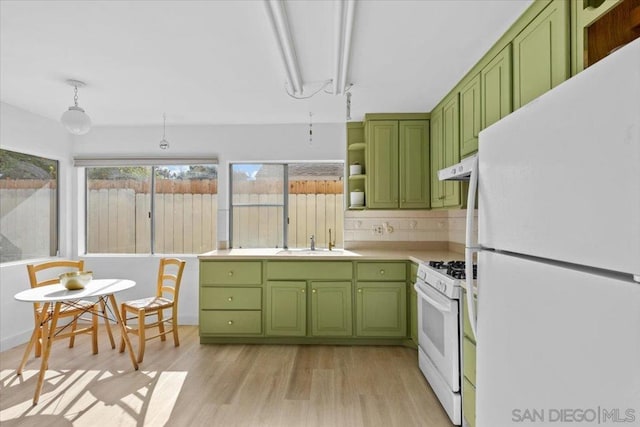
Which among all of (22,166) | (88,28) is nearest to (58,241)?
(22,166)

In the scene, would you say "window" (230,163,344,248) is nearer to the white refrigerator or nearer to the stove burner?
the stove burner

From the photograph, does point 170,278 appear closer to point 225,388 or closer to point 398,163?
→ point 225,388

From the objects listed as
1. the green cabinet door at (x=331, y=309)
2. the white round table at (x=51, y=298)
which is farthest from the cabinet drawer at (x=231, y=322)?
the white round table at (x=51, y=298)

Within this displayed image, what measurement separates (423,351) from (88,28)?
312 centimetres

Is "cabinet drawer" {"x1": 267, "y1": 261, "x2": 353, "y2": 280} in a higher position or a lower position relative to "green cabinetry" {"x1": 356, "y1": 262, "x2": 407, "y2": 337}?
higher

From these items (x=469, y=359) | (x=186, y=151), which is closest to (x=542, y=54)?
(x=469, y=359)

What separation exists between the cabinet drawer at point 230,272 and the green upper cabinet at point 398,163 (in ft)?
4.59

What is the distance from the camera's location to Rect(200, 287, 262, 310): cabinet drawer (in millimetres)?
3334

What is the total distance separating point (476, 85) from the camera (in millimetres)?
2369

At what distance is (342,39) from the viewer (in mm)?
1932

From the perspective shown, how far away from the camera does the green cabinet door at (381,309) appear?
323 cm

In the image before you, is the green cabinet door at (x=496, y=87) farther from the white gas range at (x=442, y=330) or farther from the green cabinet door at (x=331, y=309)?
the green cabinet door at (x=331, y=309)

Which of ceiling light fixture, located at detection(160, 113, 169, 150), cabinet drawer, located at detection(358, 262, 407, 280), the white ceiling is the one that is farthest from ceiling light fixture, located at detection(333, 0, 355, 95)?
ceiling light fixture, located at detection(160, 113, 169, 150)

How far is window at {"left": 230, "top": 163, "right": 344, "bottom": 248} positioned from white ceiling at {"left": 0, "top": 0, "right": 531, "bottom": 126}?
904 millimetres
